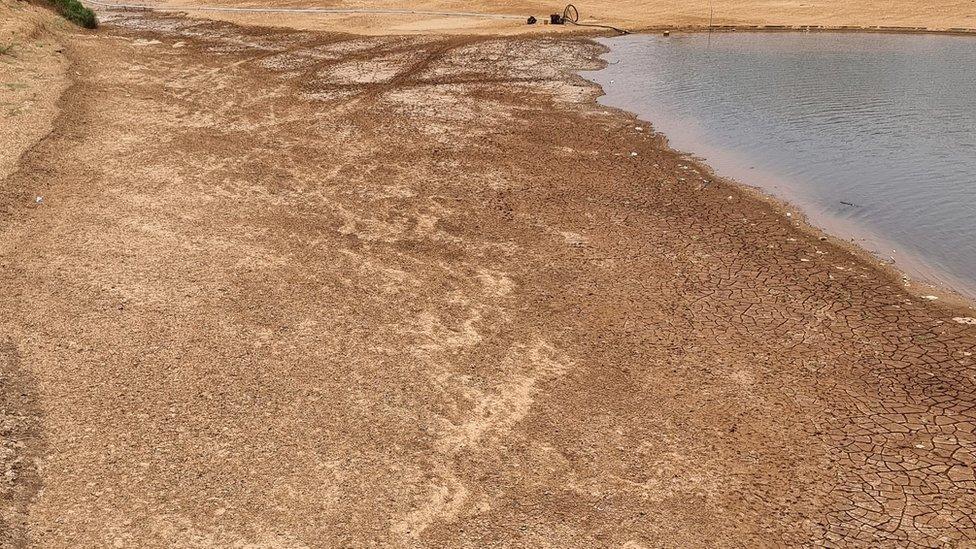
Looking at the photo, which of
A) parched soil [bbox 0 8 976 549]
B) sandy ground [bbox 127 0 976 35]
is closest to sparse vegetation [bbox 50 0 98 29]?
sandy ground [bbox 127 0 976 35]

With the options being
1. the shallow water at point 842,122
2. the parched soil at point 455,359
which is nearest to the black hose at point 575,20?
the shallow water at point 842,122

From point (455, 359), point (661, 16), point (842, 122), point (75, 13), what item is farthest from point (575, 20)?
point (455, 359)

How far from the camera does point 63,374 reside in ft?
23.8

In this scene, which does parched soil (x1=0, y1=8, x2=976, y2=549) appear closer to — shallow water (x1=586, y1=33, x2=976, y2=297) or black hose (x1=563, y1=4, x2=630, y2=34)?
shallow water (x1=586, y1=33, x2=976, y2=297)

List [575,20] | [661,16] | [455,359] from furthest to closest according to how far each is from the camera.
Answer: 1. [661,16]
2. [575,20]
3. [455,359]

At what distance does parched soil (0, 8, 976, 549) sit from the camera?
19.1 feet

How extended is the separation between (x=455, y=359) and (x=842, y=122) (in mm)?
11631

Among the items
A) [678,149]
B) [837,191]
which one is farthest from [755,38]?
[837,191]

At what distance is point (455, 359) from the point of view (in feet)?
25.5

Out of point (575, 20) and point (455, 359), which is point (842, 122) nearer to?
point (455, 359)

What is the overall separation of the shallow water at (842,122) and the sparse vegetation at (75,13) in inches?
732

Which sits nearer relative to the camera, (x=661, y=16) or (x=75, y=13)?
(x=75, y=13)

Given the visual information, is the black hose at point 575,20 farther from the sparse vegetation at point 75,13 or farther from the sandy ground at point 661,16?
the sparse vegetation at point 75,13

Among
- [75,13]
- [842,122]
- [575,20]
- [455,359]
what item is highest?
[75,13]
